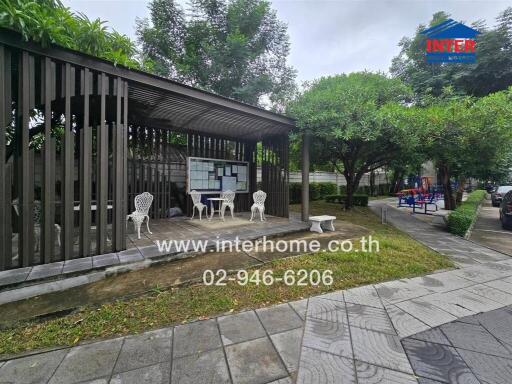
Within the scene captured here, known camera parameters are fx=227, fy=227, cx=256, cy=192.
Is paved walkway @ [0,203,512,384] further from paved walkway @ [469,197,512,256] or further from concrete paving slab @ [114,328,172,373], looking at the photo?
paved walkway @ [469,197,512,256]

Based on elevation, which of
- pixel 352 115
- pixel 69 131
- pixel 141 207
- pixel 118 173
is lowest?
pixel 141 207

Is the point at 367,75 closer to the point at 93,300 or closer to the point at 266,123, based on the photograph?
the point at 266,123

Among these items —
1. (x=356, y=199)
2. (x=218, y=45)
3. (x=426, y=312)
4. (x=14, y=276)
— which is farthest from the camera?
(x=356, y=199)

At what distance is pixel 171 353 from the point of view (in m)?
1.89

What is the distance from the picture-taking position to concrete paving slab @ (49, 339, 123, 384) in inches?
64.5

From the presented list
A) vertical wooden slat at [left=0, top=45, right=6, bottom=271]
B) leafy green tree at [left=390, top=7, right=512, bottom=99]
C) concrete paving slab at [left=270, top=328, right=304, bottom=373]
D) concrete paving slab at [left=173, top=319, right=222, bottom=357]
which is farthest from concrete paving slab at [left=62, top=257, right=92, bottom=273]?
leafy green tree at [left=390, top=7, right=512, bottom=99]

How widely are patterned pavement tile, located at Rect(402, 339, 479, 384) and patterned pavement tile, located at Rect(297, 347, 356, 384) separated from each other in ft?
1.72

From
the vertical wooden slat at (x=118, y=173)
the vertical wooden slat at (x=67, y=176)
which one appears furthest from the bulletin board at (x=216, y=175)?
the vertical wooden slat at (x=67, y=176)

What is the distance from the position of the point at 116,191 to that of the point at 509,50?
46.8 feet

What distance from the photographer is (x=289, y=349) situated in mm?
1962

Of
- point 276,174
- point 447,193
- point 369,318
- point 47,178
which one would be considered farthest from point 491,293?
point 447,193

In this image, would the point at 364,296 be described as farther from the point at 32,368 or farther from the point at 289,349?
the point at 32,368

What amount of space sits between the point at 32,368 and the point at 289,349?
6.54 feet

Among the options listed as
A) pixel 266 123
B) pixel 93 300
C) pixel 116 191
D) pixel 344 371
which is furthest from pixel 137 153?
pixel 344 371
